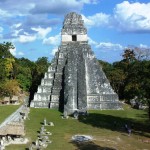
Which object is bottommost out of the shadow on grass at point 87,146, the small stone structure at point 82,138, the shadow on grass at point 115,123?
the shadow on grass at point 87,146

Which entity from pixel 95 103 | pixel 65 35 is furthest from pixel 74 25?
pixel 95 103

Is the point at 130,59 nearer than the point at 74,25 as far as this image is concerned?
No

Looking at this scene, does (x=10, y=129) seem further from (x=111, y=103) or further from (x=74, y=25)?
(x=74, y=25)

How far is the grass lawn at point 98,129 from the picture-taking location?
1037 inches

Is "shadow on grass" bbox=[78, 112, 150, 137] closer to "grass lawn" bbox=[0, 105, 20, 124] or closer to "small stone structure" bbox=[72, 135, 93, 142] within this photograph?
"small stone structure" bbox=[72, 135, 93, 142]

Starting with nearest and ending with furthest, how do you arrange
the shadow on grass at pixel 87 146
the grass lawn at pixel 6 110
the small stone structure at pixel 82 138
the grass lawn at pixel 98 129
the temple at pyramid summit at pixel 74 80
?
the shadow on grass at pixel 87 146 < the grass lawn at pixel 98 129 < the small stone structure at pixel 82 138 < the grass lawn at pixel 6 110 < the temple at pyramid summit at pixel 74 80

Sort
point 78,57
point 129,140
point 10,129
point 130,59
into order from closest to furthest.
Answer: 1. point 10,129
2. point 129,140
3. point 78,57
4. point 130,59

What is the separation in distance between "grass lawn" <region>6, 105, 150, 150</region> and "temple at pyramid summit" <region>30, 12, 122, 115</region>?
1965 millimetres

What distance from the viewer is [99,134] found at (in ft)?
100.0

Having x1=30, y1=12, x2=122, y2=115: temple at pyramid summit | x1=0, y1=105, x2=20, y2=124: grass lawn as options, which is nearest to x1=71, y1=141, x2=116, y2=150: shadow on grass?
x1=0, y1=105, x2=20, y2=124: grass lawn

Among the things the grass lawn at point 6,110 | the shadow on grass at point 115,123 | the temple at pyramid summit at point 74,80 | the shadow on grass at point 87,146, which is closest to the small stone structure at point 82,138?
the shadow on grass at point 87,146

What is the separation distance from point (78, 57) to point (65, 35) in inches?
179

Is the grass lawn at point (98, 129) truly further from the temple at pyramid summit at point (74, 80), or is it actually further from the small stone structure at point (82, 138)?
the temple at pyramid summit at point (74, 80)

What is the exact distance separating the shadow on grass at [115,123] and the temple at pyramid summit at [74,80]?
3947 millimetres
